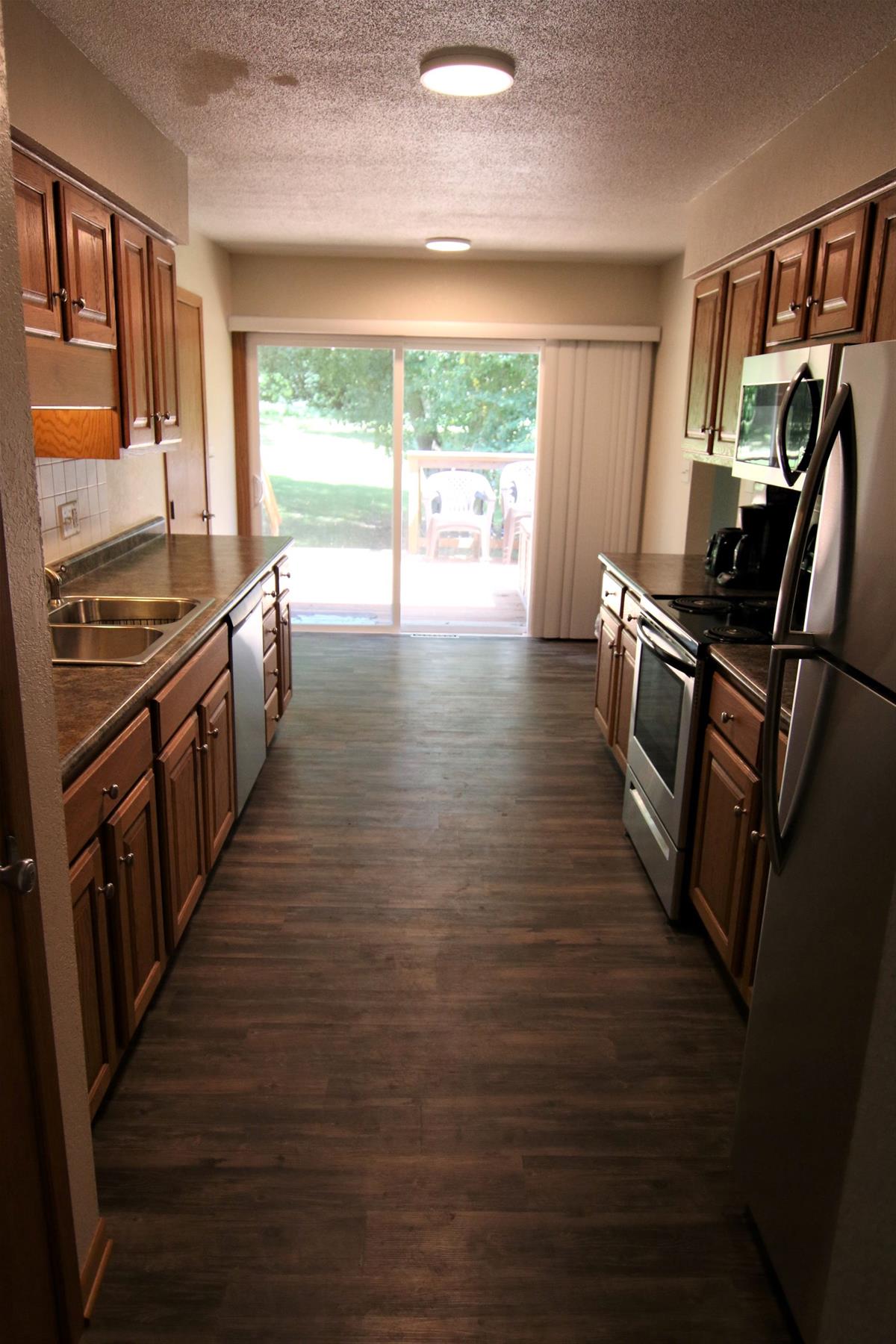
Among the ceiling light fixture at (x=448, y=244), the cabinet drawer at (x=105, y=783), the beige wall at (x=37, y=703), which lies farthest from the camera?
the ceiling light fixture at (x=448, y=244)

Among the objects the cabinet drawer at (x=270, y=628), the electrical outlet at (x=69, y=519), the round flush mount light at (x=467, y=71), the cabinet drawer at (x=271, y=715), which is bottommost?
the cabinet drawer at (x=271, y=715)

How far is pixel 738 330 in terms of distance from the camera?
138 inches

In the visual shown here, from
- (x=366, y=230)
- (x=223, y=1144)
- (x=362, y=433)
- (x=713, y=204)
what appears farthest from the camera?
(x=362, y=433)

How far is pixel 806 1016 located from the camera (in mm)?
1558

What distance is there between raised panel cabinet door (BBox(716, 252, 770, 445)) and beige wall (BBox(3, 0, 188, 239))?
204 centimetres

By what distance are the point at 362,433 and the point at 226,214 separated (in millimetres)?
1915

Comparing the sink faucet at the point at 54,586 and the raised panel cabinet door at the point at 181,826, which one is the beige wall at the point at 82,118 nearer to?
the sink faucet at the point at 54,586

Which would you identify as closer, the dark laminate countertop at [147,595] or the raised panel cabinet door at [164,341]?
the dark laminate countertop at [147,595]

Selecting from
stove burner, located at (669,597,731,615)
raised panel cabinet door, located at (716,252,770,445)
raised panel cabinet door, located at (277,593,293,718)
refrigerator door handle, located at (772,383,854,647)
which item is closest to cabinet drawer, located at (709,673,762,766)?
stove burner, located at (669,597,731,615)

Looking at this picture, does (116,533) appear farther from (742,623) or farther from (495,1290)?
(495,1290)

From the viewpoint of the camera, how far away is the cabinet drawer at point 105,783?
1781mm

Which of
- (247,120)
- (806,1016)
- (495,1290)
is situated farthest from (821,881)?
(247,120)

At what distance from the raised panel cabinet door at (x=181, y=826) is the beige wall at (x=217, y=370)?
3.35 meters

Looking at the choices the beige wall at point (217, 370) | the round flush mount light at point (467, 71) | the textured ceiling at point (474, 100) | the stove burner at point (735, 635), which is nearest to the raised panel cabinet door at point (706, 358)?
the textured ceiling at point (474, 100)
